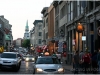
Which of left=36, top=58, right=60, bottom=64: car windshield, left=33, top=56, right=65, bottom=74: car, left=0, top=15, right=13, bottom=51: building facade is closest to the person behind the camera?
left=33, top=56, right=65, bottom=74: car

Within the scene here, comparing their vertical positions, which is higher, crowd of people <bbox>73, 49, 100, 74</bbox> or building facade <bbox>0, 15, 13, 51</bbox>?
building facade <bbox>0, 15, 13, 51</bbox>

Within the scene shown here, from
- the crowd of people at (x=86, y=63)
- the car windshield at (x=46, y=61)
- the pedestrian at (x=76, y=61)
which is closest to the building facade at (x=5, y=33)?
the crowd of people at (x=86, y=63)

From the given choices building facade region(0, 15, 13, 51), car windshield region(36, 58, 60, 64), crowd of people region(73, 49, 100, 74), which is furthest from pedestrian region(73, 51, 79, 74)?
building facade region(0, 15, 13, 51)

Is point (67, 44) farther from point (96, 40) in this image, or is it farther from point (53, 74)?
point (53, 74)

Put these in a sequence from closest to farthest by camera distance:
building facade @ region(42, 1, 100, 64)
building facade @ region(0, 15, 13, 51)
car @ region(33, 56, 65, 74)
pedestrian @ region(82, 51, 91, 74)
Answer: car @ region(33, 56, 65, 74) → pedestrian @ region(82, 51, 91, 74) → building facade @ region(42, 1, 100, 64) → building facade @ region(0, 15, 13, 51)

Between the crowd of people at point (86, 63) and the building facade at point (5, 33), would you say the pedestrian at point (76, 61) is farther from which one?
the building facade at point (5, 33)

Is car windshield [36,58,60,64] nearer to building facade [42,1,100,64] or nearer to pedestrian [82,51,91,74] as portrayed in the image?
building facade [42,1,100,64]

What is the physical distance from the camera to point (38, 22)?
137625 mm

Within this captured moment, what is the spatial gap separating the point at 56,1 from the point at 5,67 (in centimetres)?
3915

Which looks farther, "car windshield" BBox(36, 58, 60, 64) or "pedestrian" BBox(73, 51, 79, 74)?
"pedestrian" BBox(73, 51, 79, 74)

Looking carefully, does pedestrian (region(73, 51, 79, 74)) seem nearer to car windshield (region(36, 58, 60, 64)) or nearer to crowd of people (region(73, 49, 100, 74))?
crowd of people (region(73, 49, 100, 74))

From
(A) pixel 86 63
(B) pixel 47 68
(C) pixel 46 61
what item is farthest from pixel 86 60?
(B) pixel 47 68

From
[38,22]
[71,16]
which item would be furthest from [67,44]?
[38,22]

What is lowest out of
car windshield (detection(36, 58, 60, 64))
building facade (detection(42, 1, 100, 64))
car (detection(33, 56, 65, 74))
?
car (detection(33, 56, 65, 74))
